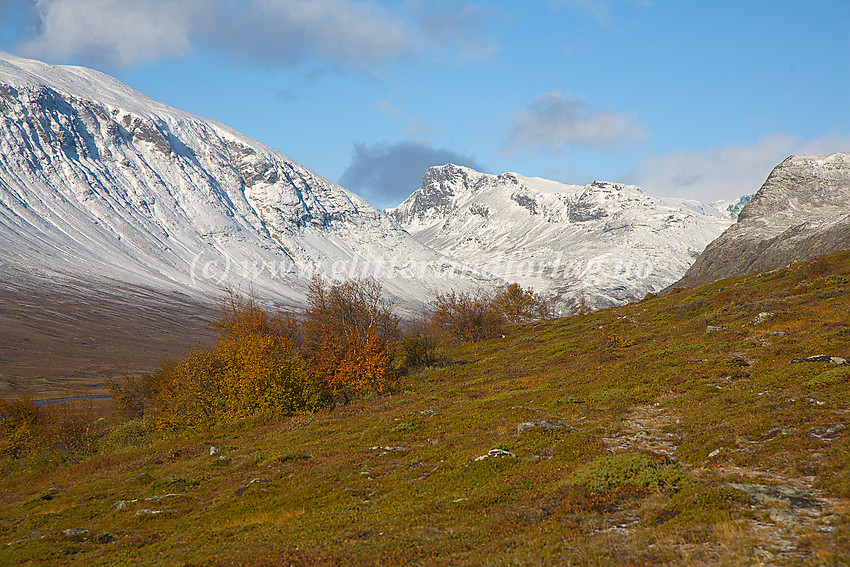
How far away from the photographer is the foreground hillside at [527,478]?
11.1m

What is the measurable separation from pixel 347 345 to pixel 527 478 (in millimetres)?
36754

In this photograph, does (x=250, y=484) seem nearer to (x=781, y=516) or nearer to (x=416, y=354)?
(x=781, y=516)

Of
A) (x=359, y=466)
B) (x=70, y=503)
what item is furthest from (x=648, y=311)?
(x=70, y=503)

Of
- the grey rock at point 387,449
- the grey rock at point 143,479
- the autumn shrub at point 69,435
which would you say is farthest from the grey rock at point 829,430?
the autumn shrub at point 69,435

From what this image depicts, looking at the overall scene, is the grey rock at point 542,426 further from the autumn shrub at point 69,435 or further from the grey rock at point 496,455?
the autumn shrub at point 69,435

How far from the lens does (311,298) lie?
6288 centimetres

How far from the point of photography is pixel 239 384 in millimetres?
43469

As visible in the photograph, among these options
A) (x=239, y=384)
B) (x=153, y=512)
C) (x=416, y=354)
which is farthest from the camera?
(x=416, y=354)

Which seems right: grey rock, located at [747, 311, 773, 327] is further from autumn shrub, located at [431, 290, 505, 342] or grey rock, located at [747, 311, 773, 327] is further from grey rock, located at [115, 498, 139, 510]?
autumn shrub, located at [431, 290, 505, 342]

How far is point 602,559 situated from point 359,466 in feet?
44.5

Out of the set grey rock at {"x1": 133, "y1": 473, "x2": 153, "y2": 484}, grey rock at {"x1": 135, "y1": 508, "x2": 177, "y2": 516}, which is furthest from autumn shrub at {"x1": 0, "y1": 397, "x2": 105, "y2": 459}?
grey rock at {"x1": 135, "y1": 508, "x2": 177, "y2": 516}

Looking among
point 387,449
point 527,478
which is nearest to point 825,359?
point 527,478

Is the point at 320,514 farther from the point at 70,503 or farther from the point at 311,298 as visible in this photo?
the point at 311,298

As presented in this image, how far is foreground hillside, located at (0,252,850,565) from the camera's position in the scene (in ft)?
36.3
